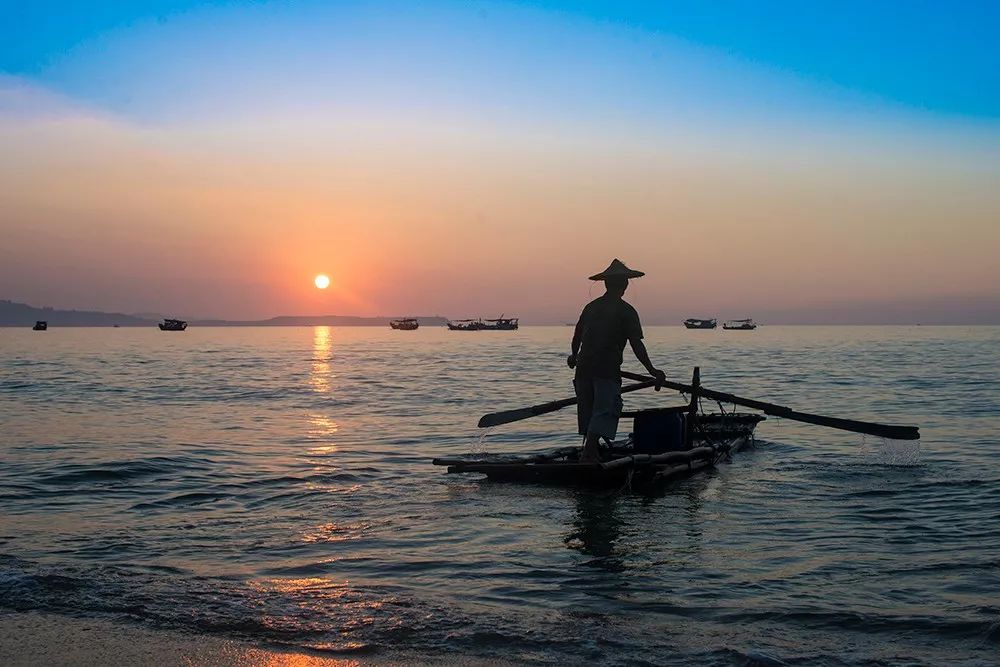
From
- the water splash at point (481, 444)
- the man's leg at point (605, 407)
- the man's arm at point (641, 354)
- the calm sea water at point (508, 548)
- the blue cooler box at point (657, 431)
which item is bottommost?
the water splash at point (481, 444)

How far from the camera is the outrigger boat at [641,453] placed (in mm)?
12523

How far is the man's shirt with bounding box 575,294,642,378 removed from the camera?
11.7 meters

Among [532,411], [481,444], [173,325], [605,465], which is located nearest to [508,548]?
[605,465]

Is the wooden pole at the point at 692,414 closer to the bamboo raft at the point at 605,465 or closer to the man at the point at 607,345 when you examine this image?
the bamboo raft at the point at 605,465

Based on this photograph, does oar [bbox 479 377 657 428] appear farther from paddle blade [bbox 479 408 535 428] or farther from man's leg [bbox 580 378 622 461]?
man's leg [bbox 580 378 622 461]

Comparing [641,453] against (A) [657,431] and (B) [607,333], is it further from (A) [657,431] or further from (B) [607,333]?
(B) [607,333]

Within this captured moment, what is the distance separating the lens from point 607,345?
461 inches

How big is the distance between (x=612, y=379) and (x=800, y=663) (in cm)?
621

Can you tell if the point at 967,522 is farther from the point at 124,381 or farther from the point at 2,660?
the point at 124,381

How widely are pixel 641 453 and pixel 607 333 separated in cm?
294

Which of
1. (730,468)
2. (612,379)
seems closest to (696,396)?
(730,468)

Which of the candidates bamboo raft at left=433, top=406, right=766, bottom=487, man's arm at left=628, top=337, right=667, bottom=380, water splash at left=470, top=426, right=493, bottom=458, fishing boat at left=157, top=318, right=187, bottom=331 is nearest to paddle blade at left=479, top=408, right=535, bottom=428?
bamboo raft at left=433, top=406, right=766, bottom=487

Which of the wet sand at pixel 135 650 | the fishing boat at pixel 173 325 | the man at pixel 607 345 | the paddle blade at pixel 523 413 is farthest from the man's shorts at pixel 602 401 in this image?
the fishing boat at pixel 173 325

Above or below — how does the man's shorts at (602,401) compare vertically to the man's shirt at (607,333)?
below
